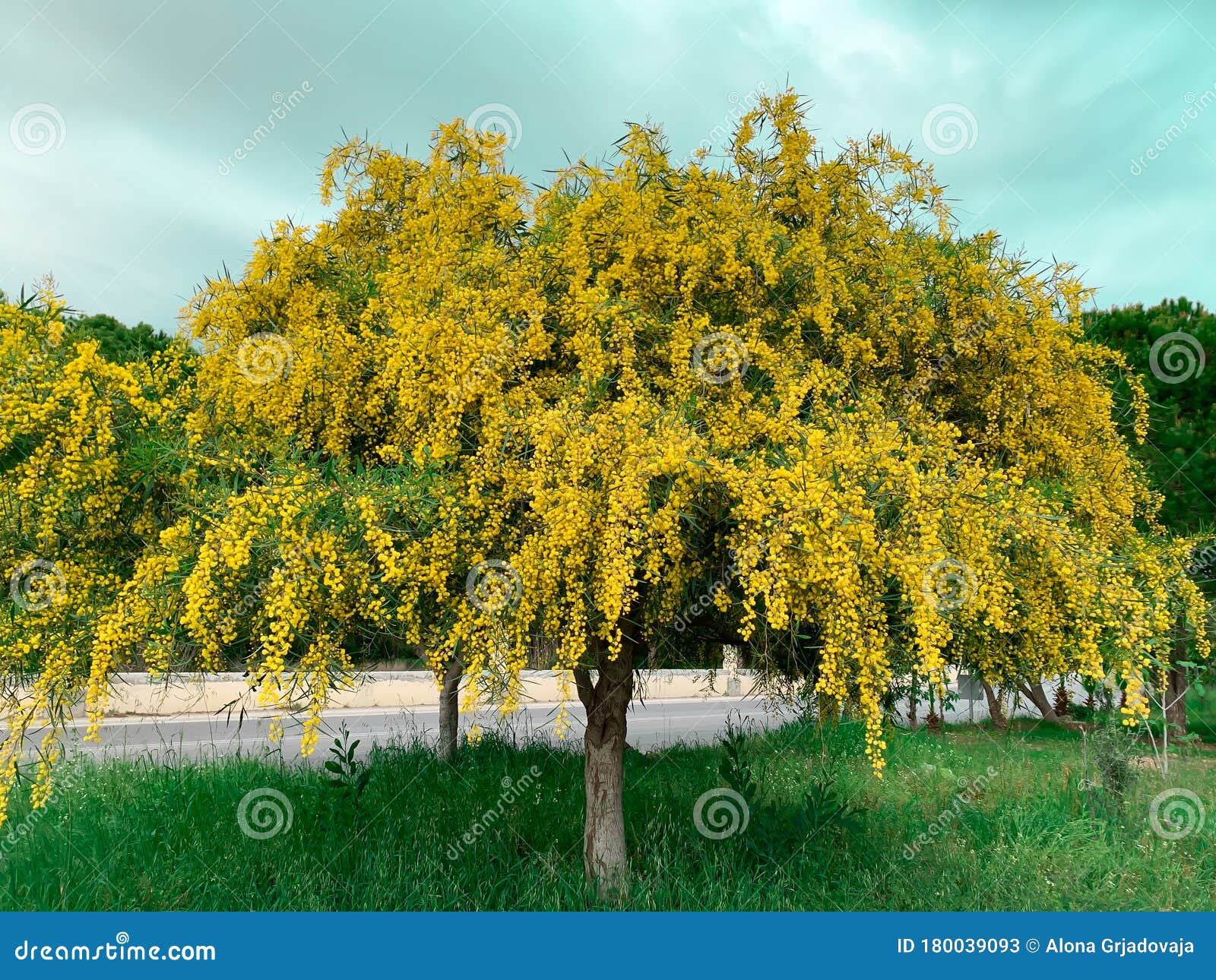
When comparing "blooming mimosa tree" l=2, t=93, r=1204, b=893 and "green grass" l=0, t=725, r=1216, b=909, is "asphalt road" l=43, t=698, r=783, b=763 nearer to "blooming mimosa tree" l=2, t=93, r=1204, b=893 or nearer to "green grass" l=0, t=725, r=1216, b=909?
"green grass" l=0, t=725, r=1216, b=909

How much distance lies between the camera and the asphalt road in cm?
1175

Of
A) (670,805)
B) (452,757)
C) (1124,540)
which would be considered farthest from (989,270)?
(452,757)

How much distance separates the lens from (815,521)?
425 cm

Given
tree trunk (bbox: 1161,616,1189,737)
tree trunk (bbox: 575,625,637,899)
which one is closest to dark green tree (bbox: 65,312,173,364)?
tree trunk (bbox: 575,625,637,899)

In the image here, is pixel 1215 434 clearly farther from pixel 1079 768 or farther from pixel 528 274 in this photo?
pixel 528 274

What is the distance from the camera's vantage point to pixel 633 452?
14.2 feet

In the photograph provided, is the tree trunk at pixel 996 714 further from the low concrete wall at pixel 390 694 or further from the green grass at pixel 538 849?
the green grass at pixel 538 849

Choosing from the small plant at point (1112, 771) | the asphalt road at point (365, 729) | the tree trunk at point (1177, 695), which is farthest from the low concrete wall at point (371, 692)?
the tree trunk at point (1177, 695)

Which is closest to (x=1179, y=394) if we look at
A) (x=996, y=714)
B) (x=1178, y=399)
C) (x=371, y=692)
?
(x=1178, y=399)

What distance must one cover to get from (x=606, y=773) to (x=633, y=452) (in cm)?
334

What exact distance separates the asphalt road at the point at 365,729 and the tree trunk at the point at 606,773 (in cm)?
390

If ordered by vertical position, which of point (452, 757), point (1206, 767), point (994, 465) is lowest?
point (1206, 767)

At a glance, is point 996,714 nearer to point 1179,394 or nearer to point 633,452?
point 1179,394

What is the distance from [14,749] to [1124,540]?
24.3ft
